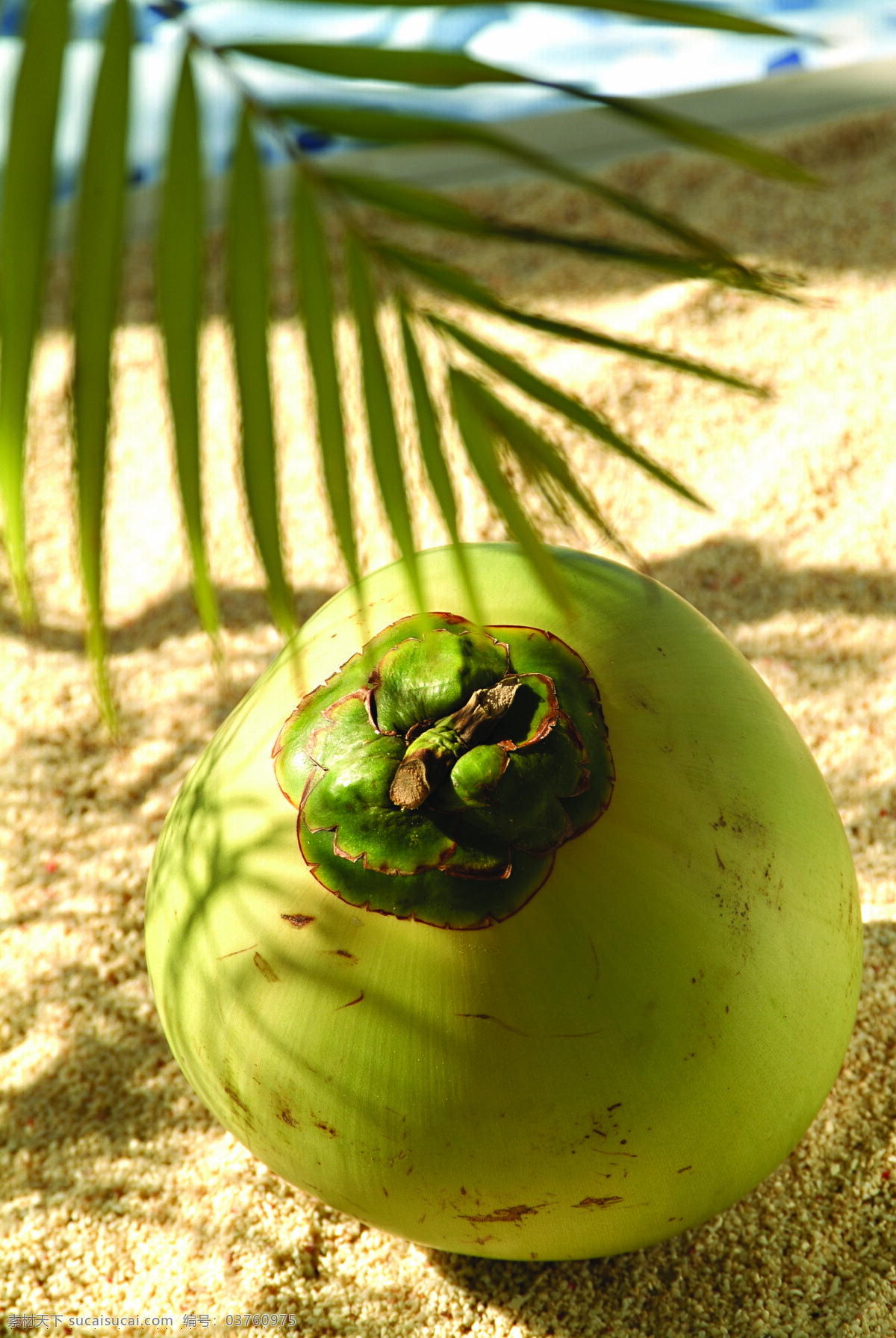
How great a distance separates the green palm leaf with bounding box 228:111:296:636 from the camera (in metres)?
0.42

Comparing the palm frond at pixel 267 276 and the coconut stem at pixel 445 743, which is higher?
the palm frond at pixel 267 276

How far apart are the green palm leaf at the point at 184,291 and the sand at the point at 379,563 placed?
0.29 meters

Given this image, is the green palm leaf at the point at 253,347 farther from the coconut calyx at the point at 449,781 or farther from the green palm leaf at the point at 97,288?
the coconut calyx at the point at 449,781

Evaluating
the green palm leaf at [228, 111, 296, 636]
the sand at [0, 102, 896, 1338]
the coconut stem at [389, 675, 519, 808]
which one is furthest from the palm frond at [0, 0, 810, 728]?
the coconut stem at [389, 675, 519, 808]

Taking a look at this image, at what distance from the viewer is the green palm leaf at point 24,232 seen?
1.27 feet

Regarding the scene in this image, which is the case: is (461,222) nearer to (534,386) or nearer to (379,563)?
(534,386)

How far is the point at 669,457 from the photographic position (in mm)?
2057

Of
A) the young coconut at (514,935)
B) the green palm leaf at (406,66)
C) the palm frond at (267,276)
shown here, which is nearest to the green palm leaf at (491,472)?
the palm frond at (267,276)

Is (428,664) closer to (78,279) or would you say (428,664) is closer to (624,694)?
(624,694)

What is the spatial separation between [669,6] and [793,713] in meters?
1.33

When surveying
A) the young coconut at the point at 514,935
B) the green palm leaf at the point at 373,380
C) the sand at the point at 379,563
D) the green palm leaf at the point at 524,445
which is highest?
the green palm leaf at the point at 373,380

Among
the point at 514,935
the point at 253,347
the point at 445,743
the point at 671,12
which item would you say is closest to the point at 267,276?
the point at 253,347

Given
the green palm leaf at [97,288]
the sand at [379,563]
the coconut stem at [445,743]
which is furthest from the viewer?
the sand at [379,563]

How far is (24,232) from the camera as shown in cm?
39
